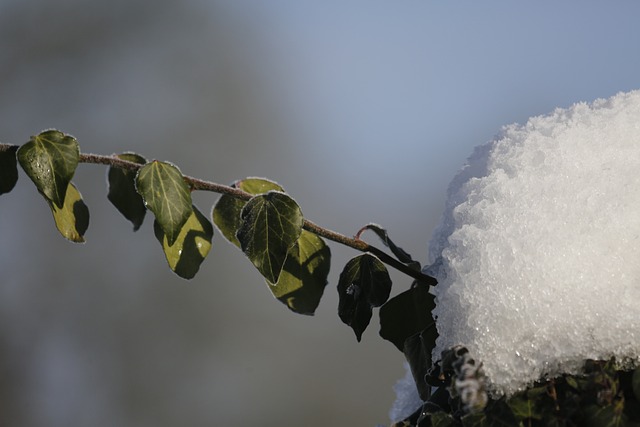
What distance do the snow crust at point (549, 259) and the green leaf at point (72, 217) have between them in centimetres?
24

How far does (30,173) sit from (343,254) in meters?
4.09

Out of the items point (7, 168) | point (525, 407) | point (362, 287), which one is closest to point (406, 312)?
point (362, 287)

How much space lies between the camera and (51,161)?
1.51 ft

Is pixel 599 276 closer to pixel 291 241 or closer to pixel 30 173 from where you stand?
pixel 291 241

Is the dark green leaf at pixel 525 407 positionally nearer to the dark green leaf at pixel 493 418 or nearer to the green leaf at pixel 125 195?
the dark green leaf at pixel 493 418

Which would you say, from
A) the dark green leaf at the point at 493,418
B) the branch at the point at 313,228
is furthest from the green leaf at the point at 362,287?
the dark green leaf at the point at 493,418

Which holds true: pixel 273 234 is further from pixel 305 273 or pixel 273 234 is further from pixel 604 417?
pixel 604 417

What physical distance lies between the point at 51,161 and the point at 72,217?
0.07 m

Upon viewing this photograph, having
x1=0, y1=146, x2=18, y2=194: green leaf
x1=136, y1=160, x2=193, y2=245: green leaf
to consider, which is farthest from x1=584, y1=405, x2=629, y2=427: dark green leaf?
x1=0, y1=146, x2=18, y2=194: green leaf

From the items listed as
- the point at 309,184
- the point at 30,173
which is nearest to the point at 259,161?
the point at 309,184

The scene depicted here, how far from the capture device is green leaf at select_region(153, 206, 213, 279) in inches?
19.7

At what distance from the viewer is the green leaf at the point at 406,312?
1.51 ft

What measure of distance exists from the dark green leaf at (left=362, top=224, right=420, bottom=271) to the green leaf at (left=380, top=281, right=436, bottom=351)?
1 centimetres

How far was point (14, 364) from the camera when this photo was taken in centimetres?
460
